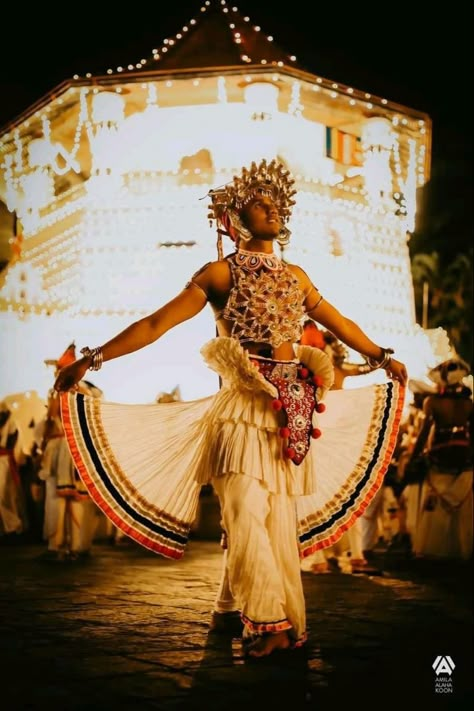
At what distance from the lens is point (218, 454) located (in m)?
4.07

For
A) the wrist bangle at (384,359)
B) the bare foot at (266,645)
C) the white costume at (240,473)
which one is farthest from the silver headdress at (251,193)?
the bare foot at (266,645)

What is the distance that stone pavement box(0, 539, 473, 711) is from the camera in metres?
3.21

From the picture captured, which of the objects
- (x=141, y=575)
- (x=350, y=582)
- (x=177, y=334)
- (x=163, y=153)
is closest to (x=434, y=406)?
(x=350, y=582)

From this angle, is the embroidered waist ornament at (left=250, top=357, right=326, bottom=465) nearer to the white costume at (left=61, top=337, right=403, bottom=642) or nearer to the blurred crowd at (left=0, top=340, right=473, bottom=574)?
the white costume at (left=61, top=337, right=403, bottom=642)

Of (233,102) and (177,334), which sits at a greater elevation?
(233,102)

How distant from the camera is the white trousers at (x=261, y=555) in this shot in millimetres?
3867

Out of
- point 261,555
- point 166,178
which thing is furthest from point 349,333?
point 166,178

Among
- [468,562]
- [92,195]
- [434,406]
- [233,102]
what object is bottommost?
[468,562]

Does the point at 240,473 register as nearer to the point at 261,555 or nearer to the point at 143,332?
the point at 261,555

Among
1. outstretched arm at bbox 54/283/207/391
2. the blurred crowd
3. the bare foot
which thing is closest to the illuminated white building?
the blurred crowd

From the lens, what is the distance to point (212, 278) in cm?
421

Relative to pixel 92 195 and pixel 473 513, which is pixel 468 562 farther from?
pixel 92 195

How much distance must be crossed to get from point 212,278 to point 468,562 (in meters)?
5.11

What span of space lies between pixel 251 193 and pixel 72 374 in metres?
1.15
